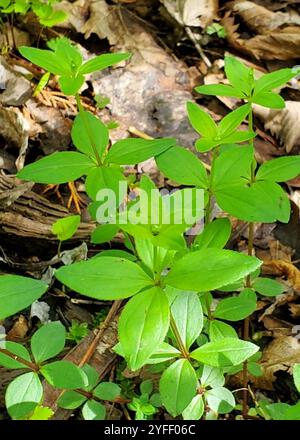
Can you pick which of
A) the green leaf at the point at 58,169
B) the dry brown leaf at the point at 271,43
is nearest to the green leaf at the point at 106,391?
the green leaf at the point at 58,169

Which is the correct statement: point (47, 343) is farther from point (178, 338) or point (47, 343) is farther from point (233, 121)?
point (233, 121)

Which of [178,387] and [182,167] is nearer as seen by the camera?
[178,387]

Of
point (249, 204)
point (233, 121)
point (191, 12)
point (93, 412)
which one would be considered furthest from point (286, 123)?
point (93, 412)

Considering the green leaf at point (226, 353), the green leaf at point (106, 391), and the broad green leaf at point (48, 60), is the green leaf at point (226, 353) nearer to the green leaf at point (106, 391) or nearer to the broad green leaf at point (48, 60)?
the green leaf at point (106, 391)

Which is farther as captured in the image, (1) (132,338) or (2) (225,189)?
(2) (225,189)
